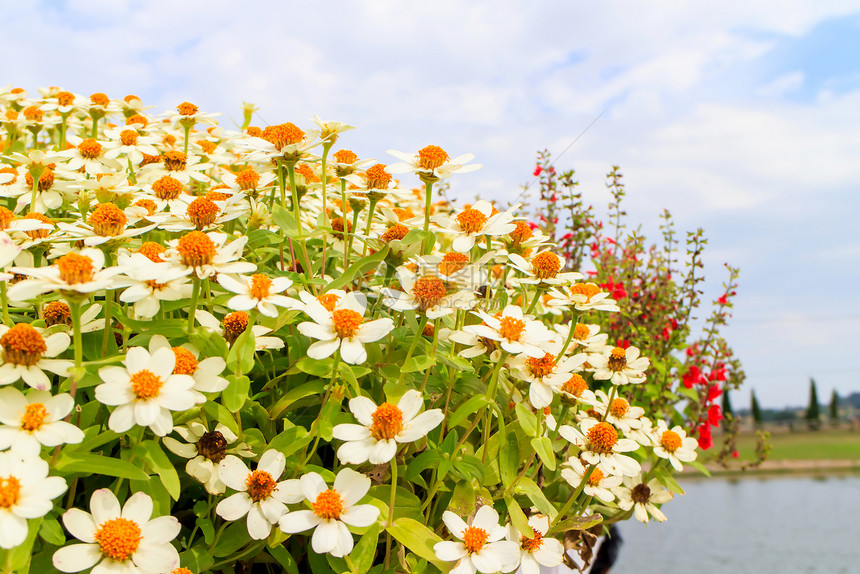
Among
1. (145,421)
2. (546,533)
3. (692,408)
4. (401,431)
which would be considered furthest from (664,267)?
(145,421)

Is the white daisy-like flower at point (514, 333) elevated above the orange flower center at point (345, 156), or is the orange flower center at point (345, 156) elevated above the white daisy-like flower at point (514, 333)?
the orange flower center at point (345, 156)

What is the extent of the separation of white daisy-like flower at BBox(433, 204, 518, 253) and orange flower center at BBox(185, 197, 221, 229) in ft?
1.11

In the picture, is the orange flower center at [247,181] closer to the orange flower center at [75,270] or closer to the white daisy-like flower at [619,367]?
the orange flower center at [75,270]

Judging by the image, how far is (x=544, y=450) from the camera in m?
0.92

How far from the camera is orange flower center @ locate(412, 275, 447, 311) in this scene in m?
0.88

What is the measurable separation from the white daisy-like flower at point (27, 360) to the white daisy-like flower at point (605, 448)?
28.2 inches

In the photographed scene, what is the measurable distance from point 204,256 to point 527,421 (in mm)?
488

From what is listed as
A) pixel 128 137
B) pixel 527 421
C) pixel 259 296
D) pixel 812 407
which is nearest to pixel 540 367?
pixel 527 421

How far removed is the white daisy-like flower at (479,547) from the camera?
775mm

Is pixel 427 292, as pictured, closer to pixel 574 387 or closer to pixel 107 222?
pixel 574 387

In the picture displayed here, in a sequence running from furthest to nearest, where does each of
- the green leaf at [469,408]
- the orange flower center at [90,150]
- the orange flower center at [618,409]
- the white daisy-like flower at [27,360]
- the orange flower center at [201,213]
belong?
the orange flower center at [90,150] < the orange flower center at [618,409] < the orange flower center at [201,213] < the green leaf at [469,408] < the white daisy-like flower at [27,360]

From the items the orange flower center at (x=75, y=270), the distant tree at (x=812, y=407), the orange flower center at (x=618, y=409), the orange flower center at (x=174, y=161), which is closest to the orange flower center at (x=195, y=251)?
the orange flower center at (x=75, y=270)

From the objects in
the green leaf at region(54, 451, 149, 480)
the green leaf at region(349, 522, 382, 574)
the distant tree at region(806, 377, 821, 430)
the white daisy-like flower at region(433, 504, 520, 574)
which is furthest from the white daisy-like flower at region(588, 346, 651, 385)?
the distant tree at region(806, 377, 821, 430)

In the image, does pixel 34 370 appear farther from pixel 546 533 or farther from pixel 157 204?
pixel 546 533
